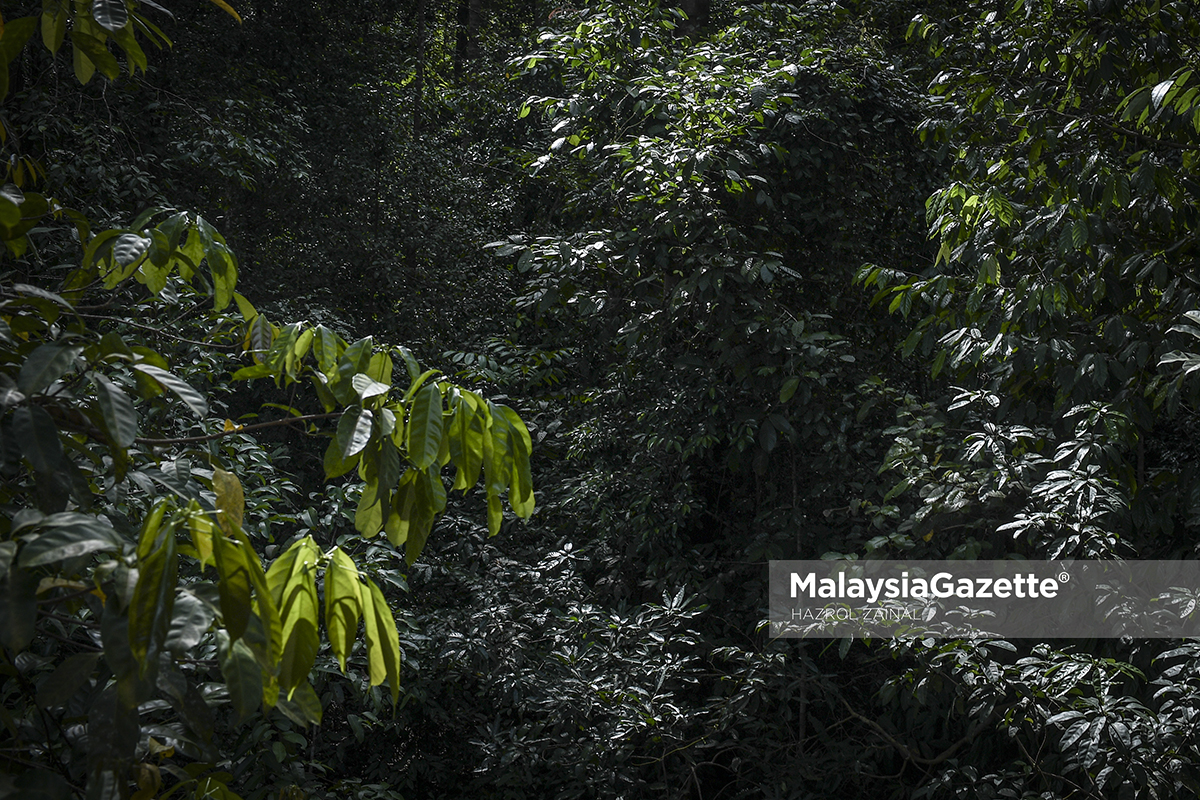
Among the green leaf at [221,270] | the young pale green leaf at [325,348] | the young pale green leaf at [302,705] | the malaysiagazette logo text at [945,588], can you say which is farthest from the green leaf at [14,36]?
the malaysiagazette logo text at [945,588]

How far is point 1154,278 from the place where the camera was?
255cm

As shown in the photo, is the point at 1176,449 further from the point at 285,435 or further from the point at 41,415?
the point at 285,435

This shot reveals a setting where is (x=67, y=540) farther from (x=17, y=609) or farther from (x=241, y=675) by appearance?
(x=241, y=675)

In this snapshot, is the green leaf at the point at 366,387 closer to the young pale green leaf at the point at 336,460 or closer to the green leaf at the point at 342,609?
the young pale green leaf at the point at 336,460

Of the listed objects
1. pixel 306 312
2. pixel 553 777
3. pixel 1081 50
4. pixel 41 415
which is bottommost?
pixel 553 777

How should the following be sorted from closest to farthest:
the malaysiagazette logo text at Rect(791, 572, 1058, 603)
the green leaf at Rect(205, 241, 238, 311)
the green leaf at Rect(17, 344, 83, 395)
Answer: the green leaf at Rect(17, 344, 83, 395) → the green leaf at Rect(205, 241, 238, 311) → the malaysiagazette logo text at Rect(791, 572, 1058, 603)

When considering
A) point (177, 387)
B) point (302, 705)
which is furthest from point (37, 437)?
point (302, 705)

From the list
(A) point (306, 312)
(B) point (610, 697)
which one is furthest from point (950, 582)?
(A) point (306, 312)

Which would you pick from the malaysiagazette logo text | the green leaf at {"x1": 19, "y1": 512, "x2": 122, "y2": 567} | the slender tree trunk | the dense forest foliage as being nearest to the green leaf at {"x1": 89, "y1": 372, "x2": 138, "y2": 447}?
the dense forest foliage

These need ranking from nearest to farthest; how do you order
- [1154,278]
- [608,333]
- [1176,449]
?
[1154,278], [1176,449], [608,333]

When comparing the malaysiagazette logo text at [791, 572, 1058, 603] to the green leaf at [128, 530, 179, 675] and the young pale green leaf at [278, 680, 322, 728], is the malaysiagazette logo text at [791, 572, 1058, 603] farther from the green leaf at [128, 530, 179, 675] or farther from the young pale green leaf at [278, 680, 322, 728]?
the green leaf at [128, 530, 179, 675]

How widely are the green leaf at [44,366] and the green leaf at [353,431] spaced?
315mm

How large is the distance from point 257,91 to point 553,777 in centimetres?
417

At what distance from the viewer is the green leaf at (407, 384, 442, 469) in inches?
45.7
